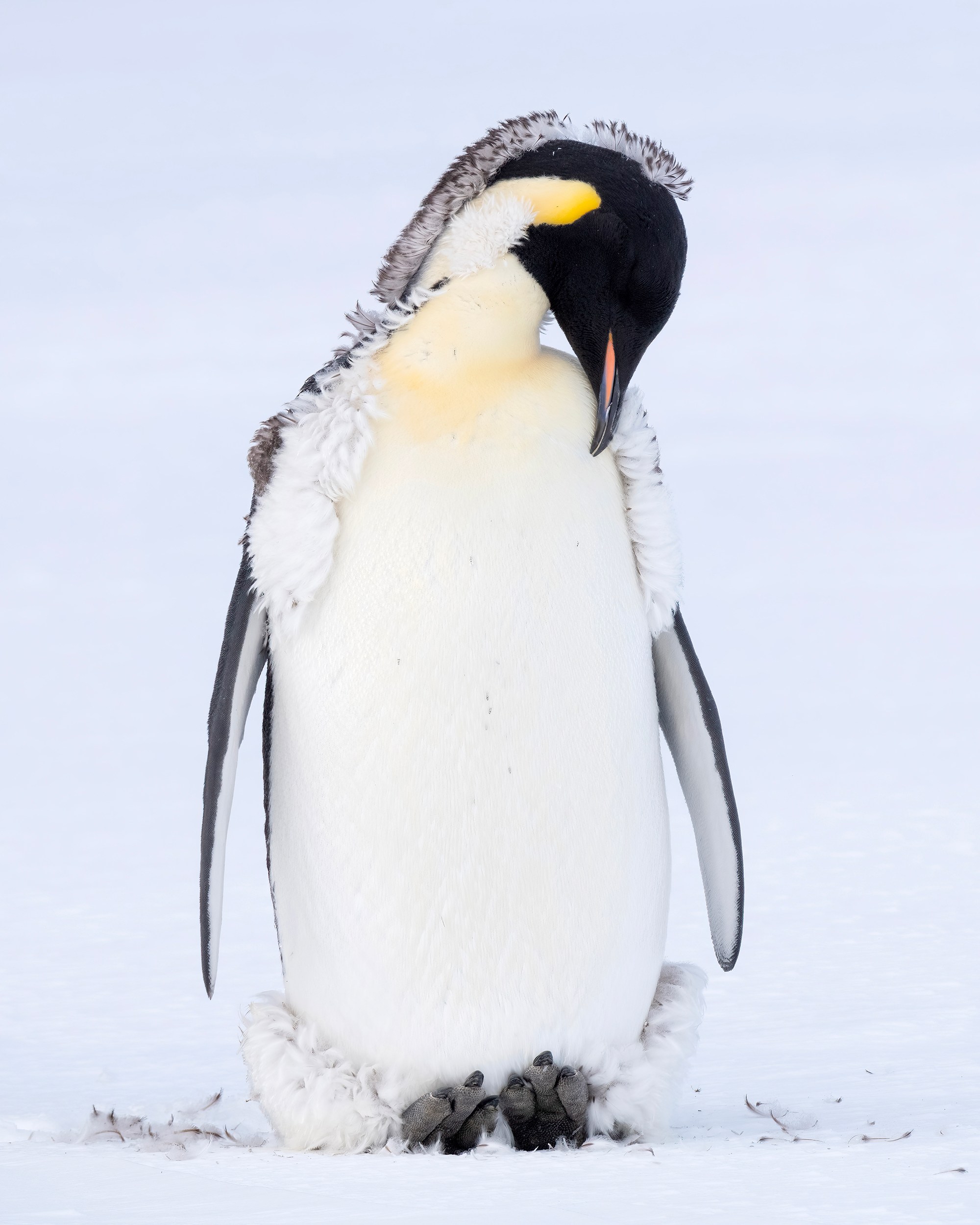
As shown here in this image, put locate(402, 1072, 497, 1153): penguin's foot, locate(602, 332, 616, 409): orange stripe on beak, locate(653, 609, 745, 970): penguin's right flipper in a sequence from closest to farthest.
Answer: locate(402, 1072, 497, 1153): penguin's foot < locate(602, 332, 616, 409): orange stripe on beak < locate(653, 609, 745, 970): penguin's right flipper

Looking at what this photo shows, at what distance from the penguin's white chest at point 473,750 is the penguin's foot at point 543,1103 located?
0.04 metres

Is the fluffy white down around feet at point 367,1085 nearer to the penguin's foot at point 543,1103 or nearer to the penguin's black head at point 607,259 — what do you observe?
the penguin's foot at point 543,1103

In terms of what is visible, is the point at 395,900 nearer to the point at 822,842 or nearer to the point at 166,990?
the point at 166,990

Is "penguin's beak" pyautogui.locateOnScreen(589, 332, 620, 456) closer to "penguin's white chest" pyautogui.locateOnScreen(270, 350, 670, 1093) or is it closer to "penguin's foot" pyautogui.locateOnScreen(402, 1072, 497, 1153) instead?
"penguin's white chest" pyautogui.locateOnScreen(270, 350, 670, 1093)

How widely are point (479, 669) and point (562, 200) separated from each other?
2.43ft

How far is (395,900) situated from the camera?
2.30m

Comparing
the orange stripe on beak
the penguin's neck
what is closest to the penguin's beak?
the orange stripe on beak

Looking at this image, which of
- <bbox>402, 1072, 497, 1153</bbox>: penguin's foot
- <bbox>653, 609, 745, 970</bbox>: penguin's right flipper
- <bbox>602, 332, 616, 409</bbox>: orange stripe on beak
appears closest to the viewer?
→ <bbox>402, 1072, 497, 1153</bbox>: penguin's foot

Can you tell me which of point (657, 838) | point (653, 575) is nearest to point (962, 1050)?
point (657, 838)

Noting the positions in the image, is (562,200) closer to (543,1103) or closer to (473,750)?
(473,750)

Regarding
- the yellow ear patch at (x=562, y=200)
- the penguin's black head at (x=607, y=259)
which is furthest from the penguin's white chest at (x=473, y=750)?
the yellow ear patch at (x=562, y=200)

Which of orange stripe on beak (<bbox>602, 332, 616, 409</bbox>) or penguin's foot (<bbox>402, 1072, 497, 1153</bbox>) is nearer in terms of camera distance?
penguin's foot (<bbox>402, 1072, 497, 1153</bbox>)

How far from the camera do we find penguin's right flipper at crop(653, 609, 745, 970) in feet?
8.68

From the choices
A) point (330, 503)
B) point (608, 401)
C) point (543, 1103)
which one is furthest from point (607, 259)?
point (543, 1103)
